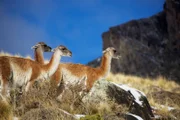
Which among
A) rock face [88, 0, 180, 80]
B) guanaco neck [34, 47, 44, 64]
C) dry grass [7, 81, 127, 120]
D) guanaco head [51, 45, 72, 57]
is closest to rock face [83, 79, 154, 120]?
dry grass [7, 81, 127, 120]

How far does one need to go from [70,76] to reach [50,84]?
86.3 inches

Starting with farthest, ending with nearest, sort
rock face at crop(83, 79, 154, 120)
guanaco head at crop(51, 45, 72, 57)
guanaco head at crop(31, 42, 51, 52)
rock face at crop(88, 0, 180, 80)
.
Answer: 1. rock face at crop(88, 0, 180, 80)
2. guanaco head at crop(31, 42, 51, 52)
3. guanaco head at crop(51, 45, 72, 57)
4. rock face at crop(83, 79, 154, 120)

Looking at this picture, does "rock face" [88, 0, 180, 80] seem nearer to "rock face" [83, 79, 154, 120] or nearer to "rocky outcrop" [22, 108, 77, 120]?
"rock face" [83, 79, 154, 120]

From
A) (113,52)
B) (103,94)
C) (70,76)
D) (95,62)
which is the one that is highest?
(95,62)

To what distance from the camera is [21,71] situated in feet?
26.4

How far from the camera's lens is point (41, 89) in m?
7.96

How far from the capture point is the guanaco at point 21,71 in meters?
7.51

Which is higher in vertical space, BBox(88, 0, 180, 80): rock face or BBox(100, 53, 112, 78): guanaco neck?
BBox(88, 0, 180, 80): rock face

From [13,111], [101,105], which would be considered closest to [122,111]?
[101,105]

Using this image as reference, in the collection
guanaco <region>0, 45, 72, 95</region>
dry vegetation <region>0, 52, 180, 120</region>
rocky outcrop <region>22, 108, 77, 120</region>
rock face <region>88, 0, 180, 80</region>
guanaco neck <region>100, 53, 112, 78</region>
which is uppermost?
rock face <region>88, 0, 180, 80</region>

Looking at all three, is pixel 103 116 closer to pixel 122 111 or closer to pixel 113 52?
pixel 122 111

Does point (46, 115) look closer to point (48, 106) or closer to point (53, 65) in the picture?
point (48, 106)

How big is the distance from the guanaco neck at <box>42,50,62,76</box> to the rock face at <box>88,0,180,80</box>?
18.6 m

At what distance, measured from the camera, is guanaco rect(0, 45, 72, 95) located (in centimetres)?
751
